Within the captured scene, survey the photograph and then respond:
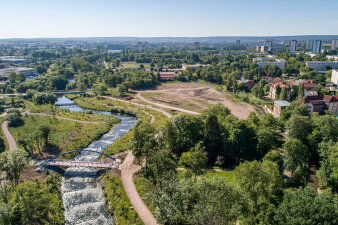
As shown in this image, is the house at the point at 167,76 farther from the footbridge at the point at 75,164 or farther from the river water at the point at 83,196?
the footbridge at the point at 75,164

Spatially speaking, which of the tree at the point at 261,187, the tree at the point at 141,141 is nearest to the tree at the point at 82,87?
the tree at the point at 141,141

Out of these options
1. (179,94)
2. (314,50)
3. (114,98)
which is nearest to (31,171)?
(114,98)

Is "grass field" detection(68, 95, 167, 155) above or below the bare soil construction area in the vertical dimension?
below

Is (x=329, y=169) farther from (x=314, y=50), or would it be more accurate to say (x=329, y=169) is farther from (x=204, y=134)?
(x=314, y=50)

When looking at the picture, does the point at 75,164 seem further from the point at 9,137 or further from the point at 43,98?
the point at 43,98

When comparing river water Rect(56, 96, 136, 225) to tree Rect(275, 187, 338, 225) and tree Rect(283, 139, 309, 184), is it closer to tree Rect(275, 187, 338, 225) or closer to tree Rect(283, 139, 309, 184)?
tree Rect(275, 187, 338, 225)

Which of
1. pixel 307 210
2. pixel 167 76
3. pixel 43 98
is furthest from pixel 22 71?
pixel 307 210

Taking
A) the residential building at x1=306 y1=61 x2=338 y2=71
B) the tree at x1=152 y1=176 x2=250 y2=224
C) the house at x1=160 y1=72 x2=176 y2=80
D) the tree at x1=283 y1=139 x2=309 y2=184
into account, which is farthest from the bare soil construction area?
the residential building at x1=306 y1=61 x2=338 y2=71

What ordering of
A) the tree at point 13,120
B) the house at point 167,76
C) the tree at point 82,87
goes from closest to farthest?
the tree at point 13,120 < the tree at point 82,87 < the house at point 167,76
